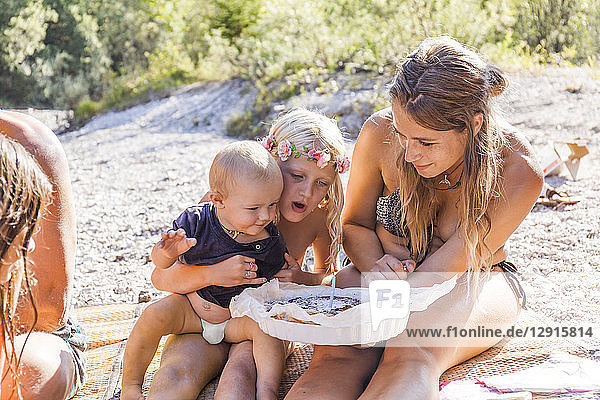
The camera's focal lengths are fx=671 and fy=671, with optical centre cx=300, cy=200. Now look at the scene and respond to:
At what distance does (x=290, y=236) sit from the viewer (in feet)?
8.18

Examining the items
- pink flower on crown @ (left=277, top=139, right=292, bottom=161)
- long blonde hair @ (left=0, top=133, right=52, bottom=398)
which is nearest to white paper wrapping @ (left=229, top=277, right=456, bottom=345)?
pink flower on crown @ (left=277, top=139, right=292, bottom=161)

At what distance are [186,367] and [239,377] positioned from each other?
0.19m

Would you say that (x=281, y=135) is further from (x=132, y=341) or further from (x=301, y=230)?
(x=132, y=341)

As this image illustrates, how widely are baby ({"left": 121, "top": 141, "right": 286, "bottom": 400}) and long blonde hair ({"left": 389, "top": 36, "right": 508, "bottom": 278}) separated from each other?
20.4 inches

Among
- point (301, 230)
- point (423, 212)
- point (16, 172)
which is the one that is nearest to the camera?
point (16, 172)

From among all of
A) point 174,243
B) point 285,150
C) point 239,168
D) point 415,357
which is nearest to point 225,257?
point 174,243

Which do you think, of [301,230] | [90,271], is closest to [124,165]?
[90,271]

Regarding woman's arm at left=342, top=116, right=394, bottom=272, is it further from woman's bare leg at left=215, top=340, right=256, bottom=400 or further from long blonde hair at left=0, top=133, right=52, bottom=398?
long blonde hair at left=0, top=133, right=52, bottom=398

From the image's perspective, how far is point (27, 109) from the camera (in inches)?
528

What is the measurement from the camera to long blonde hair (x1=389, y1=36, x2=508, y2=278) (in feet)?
6.58

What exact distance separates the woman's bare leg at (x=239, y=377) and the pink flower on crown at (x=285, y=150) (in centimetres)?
64

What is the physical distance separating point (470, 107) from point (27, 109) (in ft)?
42.4

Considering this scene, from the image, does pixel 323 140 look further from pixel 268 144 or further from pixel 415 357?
pixel 415 357

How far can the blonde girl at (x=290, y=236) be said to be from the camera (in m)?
2.06
